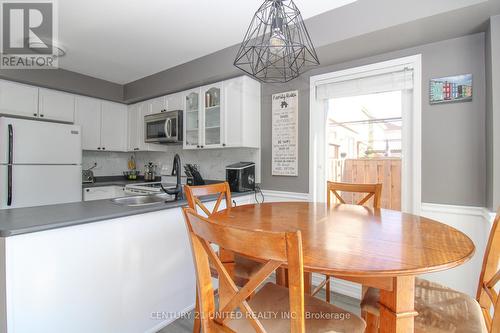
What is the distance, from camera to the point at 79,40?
246 centimetres

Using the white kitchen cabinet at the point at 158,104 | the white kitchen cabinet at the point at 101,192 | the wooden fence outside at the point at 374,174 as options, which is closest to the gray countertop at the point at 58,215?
the wooden fence outside at the point at 374,174

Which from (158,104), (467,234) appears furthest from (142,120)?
(467,234)

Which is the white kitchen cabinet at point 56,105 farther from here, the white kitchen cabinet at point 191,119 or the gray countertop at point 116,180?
the white kitchen cabinet at point 191,119

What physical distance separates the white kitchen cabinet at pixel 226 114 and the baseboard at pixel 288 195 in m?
0.55

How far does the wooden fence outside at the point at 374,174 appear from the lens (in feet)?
7.45

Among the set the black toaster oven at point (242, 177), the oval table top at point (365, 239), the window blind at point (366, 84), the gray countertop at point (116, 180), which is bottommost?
the oval table top at point (365, 239)

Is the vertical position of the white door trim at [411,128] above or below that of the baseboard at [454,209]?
above

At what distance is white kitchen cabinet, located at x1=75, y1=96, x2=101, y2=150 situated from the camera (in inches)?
136

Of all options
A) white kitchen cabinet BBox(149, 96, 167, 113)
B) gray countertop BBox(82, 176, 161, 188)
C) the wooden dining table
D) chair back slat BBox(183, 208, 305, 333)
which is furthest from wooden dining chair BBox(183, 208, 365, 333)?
gray countertop BBox(82, 176, 161, 188)

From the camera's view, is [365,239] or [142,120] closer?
[365,239]

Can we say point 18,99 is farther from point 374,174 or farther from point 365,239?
point 374,174

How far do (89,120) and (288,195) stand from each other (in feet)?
9.61

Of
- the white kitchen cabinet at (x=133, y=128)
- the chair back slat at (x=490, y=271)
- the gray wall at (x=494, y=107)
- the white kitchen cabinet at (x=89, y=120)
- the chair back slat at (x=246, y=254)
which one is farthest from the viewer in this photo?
the white kitchen cabinet at (x=133, y=128)

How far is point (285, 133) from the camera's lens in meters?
2.74
